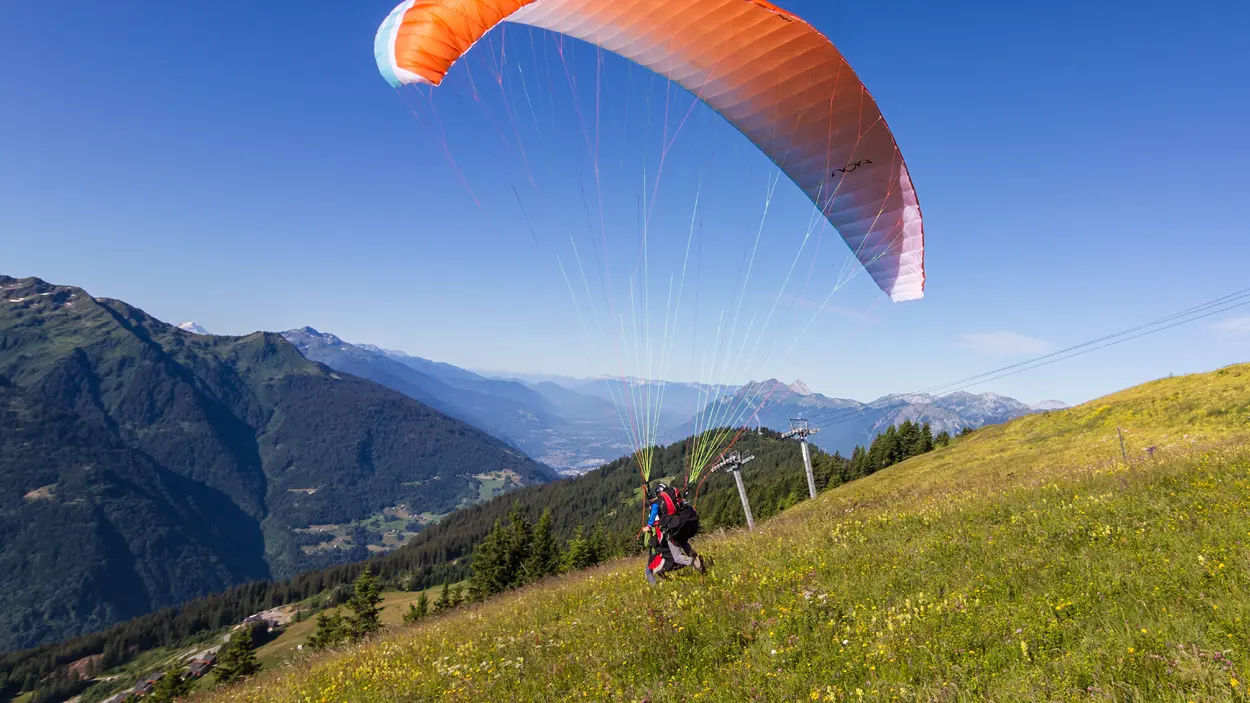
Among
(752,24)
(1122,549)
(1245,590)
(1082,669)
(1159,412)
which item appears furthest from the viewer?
(1159,412)

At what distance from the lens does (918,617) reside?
209 inches

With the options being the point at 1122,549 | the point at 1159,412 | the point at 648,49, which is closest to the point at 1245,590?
the point at 1122,549

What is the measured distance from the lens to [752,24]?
10.2 meters

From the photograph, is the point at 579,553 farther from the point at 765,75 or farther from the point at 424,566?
the point at 424,566

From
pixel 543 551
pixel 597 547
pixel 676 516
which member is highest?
pixel 676 516

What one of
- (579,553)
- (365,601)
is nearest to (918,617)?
(579,553)

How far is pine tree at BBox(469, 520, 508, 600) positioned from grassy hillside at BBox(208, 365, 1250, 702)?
3849 cm

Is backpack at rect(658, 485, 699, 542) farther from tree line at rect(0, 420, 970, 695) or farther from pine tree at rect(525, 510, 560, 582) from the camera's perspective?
tree line at rect(0, 420, 970, 695)

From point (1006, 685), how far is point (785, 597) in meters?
3.04

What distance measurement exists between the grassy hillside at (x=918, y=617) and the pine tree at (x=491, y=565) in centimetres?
3849

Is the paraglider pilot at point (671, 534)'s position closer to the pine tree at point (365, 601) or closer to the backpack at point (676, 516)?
the backpack at point (676, 516)

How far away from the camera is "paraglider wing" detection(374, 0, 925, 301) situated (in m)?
9.02

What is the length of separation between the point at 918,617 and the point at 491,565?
47.4 meters

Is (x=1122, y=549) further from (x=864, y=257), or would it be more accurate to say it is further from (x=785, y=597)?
(x=864, y=257)
